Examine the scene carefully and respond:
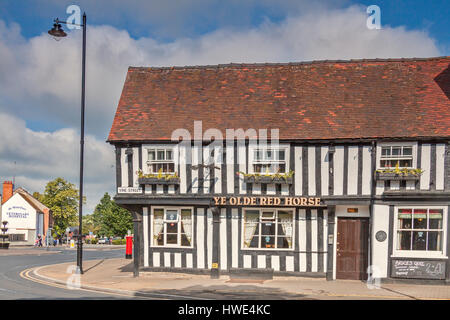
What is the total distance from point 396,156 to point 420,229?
8.39 feet

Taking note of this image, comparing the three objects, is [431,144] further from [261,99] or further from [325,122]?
[261,99]

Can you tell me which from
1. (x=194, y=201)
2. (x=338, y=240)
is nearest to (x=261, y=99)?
(x=194, y=201)

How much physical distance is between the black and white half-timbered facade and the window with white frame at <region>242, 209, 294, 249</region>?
4cm

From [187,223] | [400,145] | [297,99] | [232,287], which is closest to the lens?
[232,287]

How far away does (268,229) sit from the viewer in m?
17.5

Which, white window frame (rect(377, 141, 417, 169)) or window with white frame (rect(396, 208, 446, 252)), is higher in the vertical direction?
white window frame (rect(377, 141, 417, 169))

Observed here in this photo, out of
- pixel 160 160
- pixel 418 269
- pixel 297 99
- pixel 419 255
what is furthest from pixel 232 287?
pixel 297 99

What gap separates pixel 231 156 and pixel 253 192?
59.9 inches

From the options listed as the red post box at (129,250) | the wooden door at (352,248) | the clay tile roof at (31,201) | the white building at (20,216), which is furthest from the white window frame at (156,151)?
the clay tile roof at (31,201)

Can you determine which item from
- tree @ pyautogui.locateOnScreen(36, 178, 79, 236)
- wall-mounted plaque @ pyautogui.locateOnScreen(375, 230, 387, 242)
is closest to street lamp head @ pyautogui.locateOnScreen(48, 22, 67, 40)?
wall-mounted plaque @ pyautogui.locateOnScreen(375, 230, 387, 242)

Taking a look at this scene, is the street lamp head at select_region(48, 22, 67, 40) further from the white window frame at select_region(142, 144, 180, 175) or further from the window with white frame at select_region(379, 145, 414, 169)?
the window with white frame at select_region(379, 145, 414, 169)

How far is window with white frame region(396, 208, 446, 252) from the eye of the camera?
16.0 meters

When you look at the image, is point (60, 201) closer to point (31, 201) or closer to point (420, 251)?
point (31, 201)

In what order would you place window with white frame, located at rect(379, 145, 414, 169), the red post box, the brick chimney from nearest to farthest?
window with white frame, located at rect(379, 145, 414, 169) < the red post box < the brick chimney
